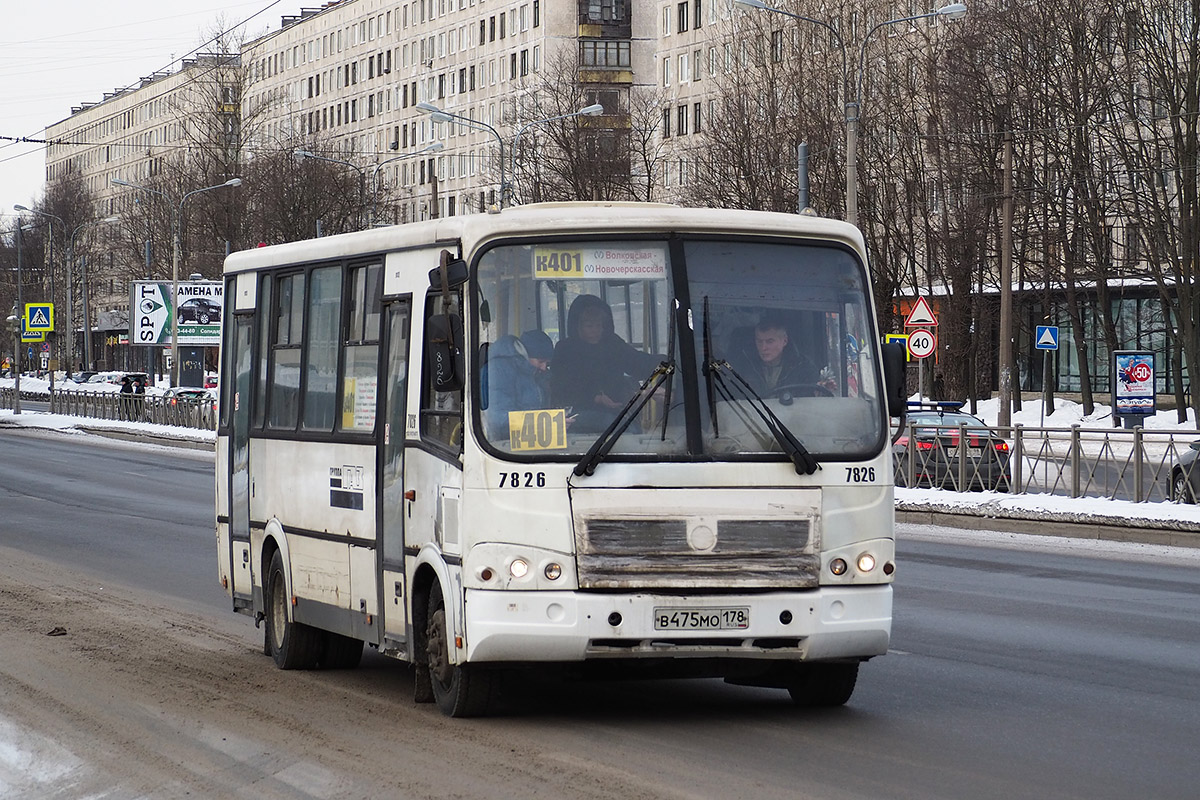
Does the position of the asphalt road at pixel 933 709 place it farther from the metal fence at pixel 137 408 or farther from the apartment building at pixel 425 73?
the apartment building at pixel 425 73

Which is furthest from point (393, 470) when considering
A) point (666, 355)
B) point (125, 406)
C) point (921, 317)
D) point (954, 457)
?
point (125, 406)

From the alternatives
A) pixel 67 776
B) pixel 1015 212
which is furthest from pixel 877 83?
pixel 67 776

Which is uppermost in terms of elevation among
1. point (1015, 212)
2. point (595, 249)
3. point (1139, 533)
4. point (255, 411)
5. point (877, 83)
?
point (877, 83)

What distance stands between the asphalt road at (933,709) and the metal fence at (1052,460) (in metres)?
5.50

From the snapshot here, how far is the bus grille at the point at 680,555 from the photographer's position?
859 cm

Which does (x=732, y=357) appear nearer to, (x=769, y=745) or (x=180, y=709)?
(x=769, y=745)

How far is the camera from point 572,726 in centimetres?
892

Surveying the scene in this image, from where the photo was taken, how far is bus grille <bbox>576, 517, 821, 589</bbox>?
28.2 feet

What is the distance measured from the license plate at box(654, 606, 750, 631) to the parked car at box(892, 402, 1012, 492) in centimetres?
1676

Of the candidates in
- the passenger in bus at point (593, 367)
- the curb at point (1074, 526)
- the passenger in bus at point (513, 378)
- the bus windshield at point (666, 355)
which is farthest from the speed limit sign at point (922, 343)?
the passenger in bus at point (513, 378)

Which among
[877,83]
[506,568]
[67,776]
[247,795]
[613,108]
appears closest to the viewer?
[247,795]

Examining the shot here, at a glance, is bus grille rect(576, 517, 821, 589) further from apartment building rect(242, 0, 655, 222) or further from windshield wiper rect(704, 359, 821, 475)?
apartment building rect(242, 0, 655, 222)

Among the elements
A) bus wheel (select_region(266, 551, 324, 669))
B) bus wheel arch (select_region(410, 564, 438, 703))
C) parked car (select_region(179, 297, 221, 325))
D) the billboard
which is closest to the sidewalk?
bus wheel (select_region(266, 551, 324, 669))

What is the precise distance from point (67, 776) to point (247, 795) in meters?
0.96
